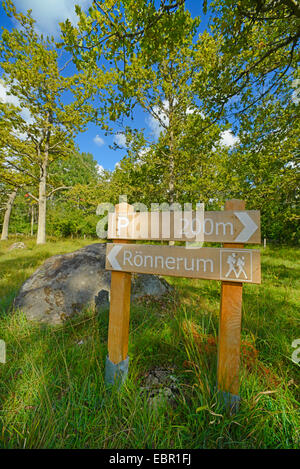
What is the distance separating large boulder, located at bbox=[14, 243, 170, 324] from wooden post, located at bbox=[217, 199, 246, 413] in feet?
7.48

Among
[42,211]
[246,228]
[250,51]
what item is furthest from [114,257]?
[42,211]

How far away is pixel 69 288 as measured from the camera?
343 cm

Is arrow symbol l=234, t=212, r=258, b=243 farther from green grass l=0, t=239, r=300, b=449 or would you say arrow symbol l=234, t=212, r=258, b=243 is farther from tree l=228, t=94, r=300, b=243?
tree l=228, t=94, r=300, b=243

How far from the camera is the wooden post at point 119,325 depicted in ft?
5.83

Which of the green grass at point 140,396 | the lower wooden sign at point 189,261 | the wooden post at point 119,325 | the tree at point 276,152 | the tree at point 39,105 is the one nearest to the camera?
the green grass at point 140,396

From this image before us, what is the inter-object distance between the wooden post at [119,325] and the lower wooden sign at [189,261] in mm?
142

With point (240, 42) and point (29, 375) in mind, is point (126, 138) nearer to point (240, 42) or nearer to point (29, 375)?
point (240, 42)

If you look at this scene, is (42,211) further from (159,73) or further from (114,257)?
(114,257)

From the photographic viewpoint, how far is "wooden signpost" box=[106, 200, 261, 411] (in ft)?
4.84

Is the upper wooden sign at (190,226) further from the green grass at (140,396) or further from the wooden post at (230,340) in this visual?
the green grass at (140,396)

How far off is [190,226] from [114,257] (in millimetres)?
828

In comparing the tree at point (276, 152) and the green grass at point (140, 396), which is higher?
the tree at point (276, 152)

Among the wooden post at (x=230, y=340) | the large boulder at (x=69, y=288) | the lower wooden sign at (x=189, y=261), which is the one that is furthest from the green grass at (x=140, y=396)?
the lower wooden sign at (x=189, y=261)
